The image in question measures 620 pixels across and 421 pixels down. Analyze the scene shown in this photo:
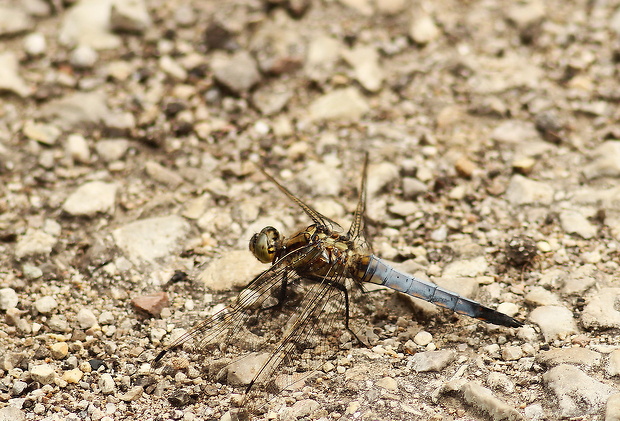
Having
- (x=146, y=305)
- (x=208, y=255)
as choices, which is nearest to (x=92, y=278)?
(x=146, y=305)

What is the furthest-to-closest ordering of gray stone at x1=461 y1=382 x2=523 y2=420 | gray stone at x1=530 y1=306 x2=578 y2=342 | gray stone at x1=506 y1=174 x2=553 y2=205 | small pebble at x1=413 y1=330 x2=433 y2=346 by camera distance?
gray stone at x1=506 y1=174 x2=553 y2=205 → small pebble at x1=413 y1=330 x2=433 y2=346 → gray stone at x1=530 y1=306 x2=578 y2=342 → gray stone at x1=461 y1=382 x2=523 y2=420

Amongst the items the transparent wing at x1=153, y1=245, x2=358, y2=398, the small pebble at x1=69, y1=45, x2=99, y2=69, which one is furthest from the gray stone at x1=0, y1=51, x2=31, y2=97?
the transparent wing at x1=153, y1=245, x2=358, y2=398

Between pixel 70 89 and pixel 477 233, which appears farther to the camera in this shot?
pixel 70 89

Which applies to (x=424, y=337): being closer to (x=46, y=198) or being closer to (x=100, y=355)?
(x=100, y=355)

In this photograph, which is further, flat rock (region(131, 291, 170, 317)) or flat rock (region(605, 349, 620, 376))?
flat rock (region(131, 291, 170, 317))

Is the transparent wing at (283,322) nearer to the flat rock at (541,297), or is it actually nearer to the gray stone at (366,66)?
the flat rock at (541,297)

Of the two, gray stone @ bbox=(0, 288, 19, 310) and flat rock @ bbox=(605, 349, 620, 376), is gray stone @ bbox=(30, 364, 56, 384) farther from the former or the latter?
flat rock @ bbox=(605, 349, 620, 376)

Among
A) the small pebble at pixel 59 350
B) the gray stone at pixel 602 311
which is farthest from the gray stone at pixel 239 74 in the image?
the gray stone at pixel 602 311
